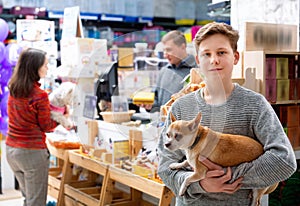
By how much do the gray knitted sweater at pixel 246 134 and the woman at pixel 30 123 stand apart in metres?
1.76

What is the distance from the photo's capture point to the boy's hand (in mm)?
1365

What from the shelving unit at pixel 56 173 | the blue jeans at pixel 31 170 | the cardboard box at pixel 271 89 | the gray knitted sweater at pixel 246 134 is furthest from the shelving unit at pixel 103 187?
the gray knitted sweater at pixel 246 134

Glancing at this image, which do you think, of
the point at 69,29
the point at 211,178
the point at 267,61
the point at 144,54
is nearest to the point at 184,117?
the point at 211,178

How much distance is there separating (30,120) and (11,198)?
157cm

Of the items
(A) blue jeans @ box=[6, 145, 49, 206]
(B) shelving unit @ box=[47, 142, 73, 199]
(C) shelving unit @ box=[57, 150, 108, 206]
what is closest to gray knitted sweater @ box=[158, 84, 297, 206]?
(C) shelving unit @ box=[57, 150, 108, 206]

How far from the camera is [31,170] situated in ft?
10.3

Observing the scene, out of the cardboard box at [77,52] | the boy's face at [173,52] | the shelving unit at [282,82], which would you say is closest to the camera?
the boy's face at [173,52]

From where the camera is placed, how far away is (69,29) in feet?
11.8

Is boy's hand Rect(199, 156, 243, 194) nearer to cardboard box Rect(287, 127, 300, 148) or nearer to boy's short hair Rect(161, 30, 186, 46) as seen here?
boy's short hair Rect(161, 30, 186, 46)

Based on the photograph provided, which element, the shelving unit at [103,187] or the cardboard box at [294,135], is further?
the cardboard box at [294,135]

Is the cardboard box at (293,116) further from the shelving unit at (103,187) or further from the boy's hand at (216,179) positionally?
the boy's hand at (216,179)

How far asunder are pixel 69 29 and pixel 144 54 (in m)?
1.58

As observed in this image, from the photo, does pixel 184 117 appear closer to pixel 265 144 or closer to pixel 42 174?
pixel 265 144

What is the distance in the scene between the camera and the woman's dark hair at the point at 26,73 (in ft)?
9.80
